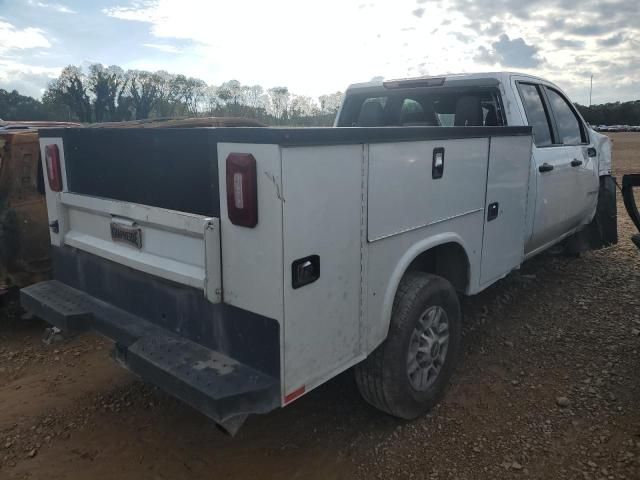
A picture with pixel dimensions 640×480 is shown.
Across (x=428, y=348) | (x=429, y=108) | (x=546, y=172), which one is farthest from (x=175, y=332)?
(x=546, y=172)

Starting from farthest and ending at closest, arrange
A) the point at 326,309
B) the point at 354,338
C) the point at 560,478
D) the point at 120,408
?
the point at 120,408, the point at 560,478, the point at 354,338, the point at 326,309

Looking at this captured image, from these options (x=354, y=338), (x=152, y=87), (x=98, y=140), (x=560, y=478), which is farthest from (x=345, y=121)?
(x=152, y=87)

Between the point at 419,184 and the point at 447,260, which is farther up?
the point at 419,184

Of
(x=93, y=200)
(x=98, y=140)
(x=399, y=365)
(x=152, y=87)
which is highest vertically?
(x=152, y=87)

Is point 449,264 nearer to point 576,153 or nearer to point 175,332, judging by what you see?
point 175,332

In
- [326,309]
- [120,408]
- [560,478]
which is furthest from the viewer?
[120,408]

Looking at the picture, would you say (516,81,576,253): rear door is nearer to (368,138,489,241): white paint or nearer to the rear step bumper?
(368,138,489,241): white paint

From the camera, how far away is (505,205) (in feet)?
12.2

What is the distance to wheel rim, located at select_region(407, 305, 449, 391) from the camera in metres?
2.95

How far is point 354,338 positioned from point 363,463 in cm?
78

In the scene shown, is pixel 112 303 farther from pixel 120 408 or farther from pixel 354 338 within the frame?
pixel 354 338

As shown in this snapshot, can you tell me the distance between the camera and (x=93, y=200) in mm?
2914

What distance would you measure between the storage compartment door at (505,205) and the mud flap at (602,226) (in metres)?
2.48

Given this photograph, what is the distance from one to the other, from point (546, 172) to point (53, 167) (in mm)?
3704
